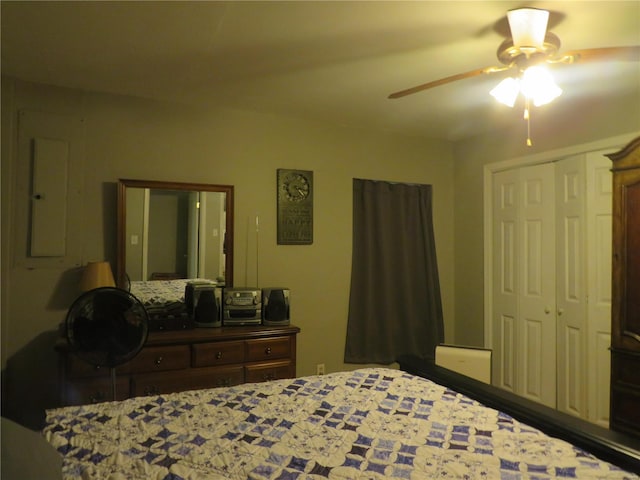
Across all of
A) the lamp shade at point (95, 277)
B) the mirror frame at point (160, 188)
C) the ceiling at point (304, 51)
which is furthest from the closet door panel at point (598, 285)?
the lamp shade at point (95, 277)

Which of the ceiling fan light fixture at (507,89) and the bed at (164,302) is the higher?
the ceiling fan light fixture at (507,89)

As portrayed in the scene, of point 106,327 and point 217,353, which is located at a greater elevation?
point 106,327

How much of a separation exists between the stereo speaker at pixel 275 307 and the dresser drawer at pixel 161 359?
579mm

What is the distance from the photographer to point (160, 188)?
2814 millimetres

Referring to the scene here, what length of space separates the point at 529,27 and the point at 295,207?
2023mm

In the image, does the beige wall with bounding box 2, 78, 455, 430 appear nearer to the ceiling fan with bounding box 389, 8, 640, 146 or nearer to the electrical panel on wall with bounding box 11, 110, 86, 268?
the electrical panel on wall with bounding box 11, 110, 86, 268

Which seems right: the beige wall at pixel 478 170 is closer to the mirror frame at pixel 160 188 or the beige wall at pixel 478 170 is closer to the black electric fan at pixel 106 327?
the mirror frame at pixel 160 188

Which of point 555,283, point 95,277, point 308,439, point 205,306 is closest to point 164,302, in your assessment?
point 205,306

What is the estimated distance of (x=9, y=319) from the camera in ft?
8.09

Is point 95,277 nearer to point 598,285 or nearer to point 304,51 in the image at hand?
point 304,51

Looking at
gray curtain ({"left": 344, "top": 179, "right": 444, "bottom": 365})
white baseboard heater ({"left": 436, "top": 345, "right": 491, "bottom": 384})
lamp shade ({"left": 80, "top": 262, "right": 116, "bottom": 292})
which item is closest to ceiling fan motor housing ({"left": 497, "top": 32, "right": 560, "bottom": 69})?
white baseboard heater ({"left": 436, "top": 345, "right": 491, "bottom": 384})

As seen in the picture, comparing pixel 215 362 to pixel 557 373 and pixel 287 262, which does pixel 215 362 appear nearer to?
pixel 287 262

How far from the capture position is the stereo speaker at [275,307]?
285cm

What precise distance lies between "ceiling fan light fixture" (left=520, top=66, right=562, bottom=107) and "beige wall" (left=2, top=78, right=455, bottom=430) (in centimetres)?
186
